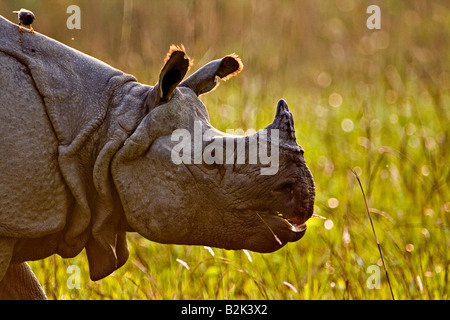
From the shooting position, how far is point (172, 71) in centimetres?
330

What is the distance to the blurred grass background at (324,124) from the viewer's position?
15.0 feet

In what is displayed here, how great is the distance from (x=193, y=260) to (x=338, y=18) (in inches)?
219

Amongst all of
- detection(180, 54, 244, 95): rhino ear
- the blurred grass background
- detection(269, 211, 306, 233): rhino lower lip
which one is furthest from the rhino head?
the blurred grass background

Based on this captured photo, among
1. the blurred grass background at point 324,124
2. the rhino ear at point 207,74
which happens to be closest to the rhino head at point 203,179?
the rhino ear at point 207,74

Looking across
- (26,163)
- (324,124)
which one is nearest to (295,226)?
(26,163)

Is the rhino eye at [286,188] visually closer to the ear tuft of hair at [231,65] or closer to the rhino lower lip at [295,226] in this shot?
the rhino lower lip at [295,226]

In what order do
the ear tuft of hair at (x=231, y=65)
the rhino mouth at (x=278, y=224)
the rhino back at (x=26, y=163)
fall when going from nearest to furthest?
1. the rhino back at (x=26, y=163)
2. the rhino mouth at (x=278, y=224)
3. the ear tuft of hair at (x=231, y=65)

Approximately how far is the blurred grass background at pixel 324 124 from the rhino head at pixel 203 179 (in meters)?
0.55

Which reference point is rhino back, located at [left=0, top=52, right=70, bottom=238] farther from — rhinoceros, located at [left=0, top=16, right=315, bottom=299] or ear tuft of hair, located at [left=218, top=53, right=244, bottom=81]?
ear tuft of hair, located at [left=218, top=53, right=244, bottom=81]

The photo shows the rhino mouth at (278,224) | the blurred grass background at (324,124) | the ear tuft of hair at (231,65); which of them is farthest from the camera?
the blurred grass background at (324,124)

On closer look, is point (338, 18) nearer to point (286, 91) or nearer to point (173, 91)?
point (286, 91)

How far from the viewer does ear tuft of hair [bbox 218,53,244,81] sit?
350 centimetres

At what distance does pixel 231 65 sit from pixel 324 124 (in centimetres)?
373

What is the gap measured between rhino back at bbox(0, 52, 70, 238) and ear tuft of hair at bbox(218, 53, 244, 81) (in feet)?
2.62
